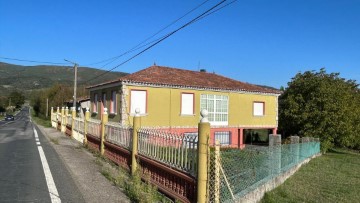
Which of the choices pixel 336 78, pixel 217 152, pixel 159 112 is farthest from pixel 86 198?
pixel 336 78

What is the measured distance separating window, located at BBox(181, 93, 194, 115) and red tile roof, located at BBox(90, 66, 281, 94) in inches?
28.7

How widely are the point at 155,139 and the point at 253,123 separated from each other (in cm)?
2311

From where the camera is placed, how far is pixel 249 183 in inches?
318

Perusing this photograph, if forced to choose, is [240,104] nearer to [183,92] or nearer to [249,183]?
[183,92]

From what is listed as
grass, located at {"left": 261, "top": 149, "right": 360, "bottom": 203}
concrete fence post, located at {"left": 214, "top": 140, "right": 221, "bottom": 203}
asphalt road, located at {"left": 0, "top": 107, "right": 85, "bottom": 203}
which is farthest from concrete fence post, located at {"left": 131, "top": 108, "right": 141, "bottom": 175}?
concrete fence post, located at {"left": 214, "top": 140, "right": 221, "bottom": 203}

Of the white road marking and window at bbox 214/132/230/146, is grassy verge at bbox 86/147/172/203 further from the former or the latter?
window at bbox 214/132/230/146

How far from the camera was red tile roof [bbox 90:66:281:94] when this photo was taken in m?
24.6

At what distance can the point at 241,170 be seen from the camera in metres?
7.60

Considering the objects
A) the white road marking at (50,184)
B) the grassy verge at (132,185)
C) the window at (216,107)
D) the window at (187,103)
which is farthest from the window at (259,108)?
the white road marking at (50,184)

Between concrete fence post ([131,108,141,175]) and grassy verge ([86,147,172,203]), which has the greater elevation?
concrete fence post ([131,108,141,175])

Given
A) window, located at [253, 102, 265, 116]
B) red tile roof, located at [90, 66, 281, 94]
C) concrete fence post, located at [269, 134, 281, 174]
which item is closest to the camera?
concrete fence post, located at [269, 134, 281, 174]

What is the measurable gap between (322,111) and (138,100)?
14.2 meters

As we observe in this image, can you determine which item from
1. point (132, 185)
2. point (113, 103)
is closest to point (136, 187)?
point (132, 185)

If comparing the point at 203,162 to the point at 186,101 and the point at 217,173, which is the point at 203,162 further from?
the point at 186,101
